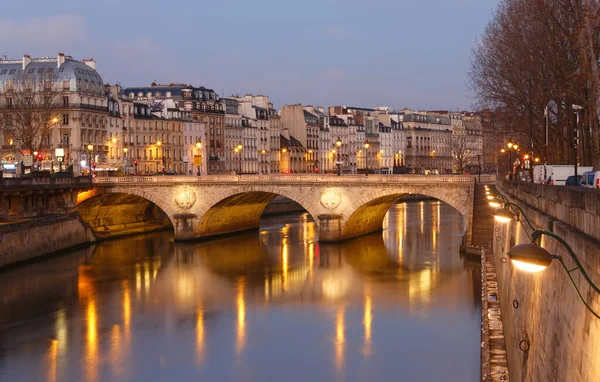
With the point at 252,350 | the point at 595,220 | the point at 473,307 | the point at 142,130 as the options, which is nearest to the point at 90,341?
the point at 252,350

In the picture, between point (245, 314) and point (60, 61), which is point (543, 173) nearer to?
point (245, 314)

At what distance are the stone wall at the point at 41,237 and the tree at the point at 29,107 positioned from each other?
→ 19.9 metres

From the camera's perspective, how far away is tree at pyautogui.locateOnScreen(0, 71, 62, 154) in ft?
285

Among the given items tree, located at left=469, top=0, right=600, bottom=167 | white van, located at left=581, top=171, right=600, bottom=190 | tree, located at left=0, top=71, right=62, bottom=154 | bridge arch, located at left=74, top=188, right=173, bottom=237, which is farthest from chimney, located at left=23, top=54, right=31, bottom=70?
white van, located at left=581, top=171, right=600, bottom=190

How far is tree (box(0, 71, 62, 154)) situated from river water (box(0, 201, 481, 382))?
24.1 meters

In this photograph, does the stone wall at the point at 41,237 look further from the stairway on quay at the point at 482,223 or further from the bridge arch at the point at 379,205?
the stairway on quay at the point at 482,223

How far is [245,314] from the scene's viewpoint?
41.1 metres

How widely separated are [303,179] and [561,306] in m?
54.8

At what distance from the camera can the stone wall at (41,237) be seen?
175 feet

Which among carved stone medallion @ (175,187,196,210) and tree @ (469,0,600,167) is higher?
tree @ (469,0,600,167)

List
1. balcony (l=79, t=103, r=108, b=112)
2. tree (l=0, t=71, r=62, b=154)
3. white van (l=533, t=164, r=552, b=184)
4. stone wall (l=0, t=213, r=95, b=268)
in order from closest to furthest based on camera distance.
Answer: white van (l=533, t=164, r=552, b=184), stone wall (l=0, t=213, r=95, b=268), tree (l=0, t=71, r=62, b=154), balcony (l=79, t=103, r=108, b=112)

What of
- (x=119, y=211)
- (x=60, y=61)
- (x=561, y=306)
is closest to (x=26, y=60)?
(x=60, y=61)

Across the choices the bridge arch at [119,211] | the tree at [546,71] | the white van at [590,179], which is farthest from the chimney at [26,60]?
the white van at [590,179]

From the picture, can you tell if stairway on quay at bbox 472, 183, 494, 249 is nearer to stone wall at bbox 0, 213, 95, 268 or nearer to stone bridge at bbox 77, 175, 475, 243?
stone bridge at bbox 77, 175, 475, 243
